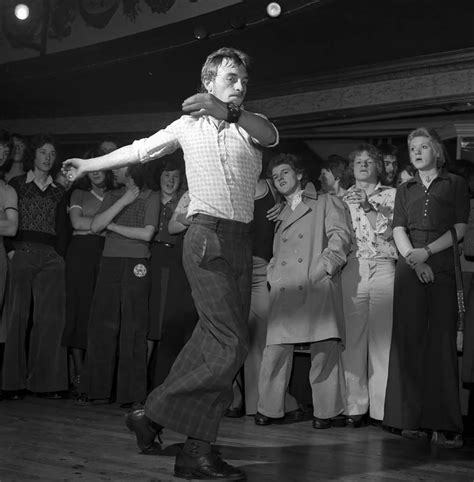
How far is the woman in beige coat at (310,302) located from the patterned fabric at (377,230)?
0.30 ft

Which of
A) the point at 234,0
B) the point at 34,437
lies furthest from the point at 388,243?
the point at 234,0

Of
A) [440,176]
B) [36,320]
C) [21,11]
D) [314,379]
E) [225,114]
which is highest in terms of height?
[21,11]

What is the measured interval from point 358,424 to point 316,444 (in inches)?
27.1

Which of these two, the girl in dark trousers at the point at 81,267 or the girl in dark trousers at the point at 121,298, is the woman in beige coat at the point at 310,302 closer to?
the girl in dark trousers at the point at 121,298

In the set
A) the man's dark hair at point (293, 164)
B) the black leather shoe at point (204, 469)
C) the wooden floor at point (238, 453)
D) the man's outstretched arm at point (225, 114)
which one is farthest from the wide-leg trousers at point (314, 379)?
the man's outstretched arm at point (225, 114)

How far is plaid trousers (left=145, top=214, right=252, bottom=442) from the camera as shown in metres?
2.70

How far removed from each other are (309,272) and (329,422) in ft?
2.62

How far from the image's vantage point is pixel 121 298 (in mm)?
4648

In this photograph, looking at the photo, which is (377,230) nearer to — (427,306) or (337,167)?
(427,306)

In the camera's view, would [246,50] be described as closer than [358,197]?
No

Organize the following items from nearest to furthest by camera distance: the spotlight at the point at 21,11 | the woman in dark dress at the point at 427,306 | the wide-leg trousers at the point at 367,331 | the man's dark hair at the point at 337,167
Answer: the woman in dark dress at the point at 427,306 < the wide-leg trousers at the point at 367,331 < the man's dark hair at the point at 337,167 < the spotlight at the point at 21,11

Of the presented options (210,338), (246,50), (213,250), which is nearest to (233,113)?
(213,250)

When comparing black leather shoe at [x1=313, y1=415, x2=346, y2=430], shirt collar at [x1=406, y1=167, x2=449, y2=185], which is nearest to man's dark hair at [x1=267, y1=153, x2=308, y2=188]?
shirt collar at [x1=406, y1=167, x2=449, y2=185]

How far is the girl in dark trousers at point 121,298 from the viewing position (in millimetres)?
4594
